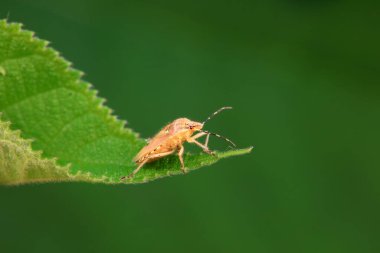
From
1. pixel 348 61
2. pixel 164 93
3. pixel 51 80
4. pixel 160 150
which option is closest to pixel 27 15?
pixel 164 93

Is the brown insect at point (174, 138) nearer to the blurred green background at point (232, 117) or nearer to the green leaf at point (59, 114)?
the blurred green background at point (232, 117)

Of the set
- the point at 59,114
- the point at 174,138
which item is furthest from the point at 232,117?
the point at 59,114

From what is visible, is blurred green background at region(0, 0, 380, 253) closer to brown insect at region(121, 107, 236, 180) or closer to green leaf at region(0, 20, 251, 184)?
brown insect at region(121, 107, 236, 180)

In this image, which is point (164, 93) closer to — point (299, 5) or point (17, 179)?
point (299, 5)

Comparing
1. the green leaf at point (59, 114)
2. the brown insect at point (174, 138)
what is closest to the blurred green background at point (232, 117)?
the brown insect at point (174, 138)

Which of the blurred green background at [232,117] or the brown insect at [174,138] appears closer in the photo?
the brown insect at [174,138]

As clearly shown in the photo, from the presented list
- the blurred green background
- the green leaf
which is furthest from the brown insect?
the green leaf

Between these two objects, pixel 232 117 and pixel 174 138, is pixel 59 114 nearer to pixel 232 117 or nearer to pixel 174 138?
pixel 174 138
